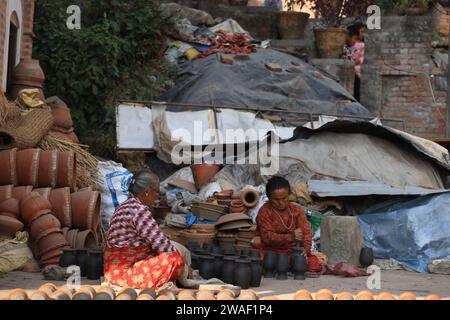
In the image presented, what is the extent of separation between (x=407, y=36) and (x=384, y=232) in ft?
25.7

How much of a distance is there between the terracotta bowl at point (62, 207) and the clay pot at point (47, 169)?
263mm

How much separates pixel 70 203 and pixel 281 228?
2.10 meters

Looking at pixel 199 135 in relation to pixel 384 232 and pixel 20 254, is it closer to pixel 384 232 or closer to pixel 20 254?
pixel 384 232

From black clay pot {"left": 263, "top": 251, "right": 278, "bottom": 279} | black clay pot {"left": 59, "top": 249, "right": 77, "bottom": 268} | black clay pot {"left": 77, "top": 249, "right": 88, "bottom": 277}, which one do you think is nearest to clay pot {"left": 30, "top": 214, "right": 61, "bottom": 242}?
black clay pot {"left": 59, "top": 249, "right": 77, "bottom": 268}

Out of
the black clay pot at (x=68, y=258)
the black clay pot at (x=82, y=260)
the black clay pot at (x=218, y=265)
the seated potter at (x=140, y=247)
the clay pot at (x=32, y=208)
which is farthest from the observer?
the clay pot at (x=32, y=208)

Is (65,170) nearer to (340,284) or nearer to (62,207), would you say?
(62,207)

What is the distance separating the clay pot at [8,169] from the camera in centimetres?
996

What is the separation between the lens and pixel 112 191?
11.1 m

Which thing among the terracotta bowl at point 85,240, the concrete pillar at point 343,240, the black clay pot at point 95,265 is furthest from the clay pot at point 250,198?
the black clay pot at point 95,265

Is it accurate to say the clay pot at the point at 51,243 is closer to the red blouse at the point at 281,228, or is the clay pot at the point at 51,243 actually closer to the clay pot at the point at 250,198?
the red blouse at the point at 281,228

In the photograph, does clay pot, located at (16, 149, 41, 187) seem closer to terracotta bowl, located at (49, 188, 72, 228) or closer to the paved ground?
terracotta bowl, located at (49, 188, 72, 228)

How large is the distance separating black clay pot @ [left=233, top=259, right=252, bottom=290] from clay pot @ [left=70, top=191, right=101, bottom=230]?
2.17 m

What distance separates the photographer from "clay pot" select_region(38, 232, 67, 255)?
30.3ft
